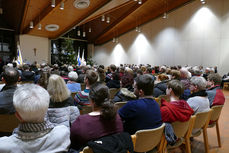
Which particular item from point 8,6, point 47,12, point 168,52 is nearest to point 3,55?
point 8,6

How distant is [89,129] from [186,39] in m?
13.1

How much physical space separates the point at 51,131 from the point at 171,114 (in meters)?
1.37

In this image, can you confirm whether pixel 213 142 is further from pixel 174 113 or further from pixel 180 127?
pixel 174 113

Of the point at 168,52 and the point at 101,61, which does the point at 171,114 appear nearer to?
the point at 168,52

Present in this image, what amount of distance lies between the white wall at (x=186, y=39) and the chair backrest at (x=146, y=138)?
11.3m

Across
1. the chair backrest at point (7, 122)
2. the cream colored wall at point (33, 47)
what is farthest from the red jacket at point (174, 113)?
the cream colored wall at point (33, 47)

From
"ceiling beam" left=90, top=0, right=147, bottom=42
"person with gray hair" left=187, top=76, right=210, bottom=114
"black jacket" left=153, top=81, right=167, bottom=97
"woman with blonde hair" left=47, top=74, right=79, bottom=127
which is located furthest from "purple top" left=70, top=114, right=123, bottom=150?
"ceiling beam" left=90, top=0, right=147, bottom=42

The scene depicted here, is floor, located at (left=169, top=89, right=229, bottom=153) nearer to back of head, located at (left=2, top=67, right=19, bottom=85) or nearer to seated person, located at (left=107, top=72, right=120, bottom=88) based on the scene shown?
seated person, located at (left=107, top=72, right=120, bottom=88)

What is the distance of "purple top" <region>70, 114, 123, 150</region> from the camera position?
1393 mm

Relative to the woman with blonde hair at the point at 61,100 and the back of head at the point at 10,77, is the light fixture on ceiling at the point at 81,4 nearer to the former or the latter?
the back of head at the point at 10,77

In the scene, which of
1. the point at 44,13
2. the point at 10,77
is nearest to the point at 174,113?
the point at 10,77

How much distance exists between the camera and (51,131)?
1.19 meters

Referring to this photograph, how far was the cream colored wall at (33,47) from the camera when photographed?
13773 mm

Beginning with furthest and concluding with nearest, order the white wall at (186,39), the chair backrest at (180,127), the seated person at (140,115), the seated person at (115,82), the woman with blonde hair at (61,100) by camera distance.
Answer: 1. the white wall at (186,39)
2. the seated person at (115,82)
3. the chair backrest at (180,127)
4. the woman with blonde hair at (61,100)
5. the seated person at (140,115)
